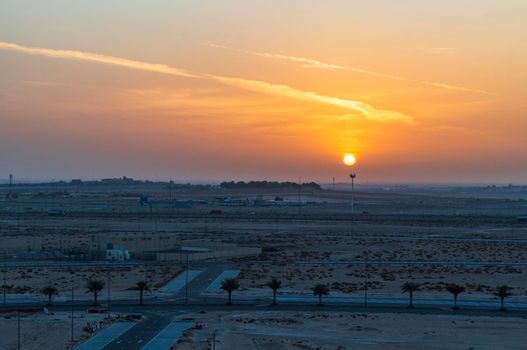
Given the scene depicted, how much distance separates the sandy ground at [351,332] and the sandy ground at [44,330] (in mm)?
6330

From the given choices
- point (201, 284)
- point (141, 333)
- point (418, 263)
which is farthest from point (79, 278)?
→ point (418, 263)

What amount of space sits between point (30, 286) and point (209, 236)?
2231 inches

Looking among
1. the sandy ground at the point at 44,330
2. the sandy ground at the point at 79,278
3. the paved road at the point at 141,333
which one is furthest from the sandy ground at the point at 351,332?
the sandy ground at the point at 79,278

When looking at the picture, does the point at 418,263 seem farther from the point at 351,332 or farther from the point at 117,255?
the point at 351,332

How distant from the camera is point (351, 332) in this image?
42.2 meters

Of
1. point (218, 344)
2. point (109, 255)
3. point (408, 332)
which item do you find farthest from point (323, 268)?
point (218, 344)

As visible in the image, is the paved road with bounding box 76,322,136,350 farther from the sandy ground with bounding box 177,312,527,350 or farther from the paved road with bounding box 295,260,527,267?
the paved road with bounding box 295,260,527,267

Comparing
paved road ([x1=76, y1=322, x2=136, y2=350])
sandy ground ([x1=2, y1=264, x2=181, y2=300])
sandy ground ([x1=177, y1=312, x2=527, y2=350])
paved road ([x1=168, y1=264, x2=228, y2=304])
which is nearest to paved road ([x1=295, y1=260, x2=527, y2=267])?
paved road ([x1=168, y1=264, x2=228, y2=304])

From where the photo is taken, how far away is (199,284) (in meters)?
61.1

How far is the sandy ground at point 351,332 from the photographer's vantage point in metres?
39.1

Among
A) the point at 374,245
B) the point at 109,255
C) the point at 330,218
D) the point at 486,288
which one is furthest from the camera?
the point at 330,218

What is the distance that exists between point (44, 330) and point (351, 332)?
715 inches

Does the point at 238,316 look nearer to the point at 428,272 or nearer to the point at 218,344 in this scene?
the point at 218,344

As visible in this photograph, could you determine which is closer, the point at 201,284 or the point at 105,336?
the point at 105,336
